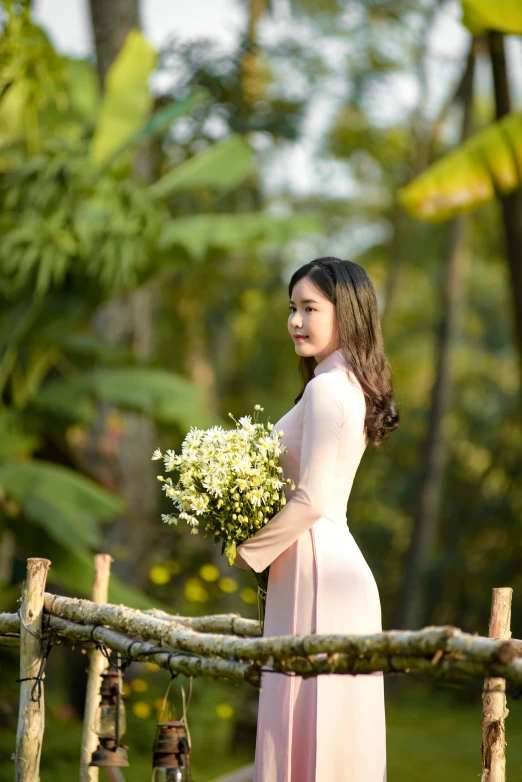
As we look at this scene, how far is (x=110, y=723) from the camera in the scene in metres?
3.29

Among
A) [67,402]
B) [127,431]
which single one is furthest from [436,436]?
[67,402]

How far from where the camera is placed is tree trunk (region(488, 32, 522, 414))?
7.80 metres

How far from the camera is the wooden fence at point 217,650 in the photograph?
2242 mm

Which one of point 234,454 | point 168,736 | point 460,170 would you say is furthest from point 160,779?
Result: point 460,170

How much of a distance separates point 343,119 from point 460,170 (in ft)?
34.1

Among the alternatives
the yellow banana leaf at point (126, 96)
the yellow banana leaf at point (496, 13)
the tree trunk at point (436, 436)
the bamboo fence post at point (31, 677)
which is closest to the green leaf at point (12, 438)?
the yellow banana leaf at point (126, 96)

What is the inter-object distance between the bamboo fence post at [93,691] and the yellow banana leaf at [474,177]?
3.87 metres

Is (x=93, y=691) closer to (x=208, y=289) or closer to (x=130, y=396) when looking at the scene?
(x=130, y=396)

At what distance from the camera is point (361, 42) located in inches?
605

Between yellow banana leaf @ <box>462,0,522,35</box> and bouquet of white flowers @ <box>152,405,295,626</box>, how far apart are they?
4.84m

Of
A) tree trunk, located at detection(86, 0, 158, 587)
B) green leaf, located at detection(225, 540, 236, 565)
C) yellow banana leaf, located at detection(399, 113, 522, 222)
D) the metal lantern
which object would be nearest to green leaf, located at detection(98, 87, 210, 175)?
yellow banana leaf, located at detection(399, 113, 522, 222)

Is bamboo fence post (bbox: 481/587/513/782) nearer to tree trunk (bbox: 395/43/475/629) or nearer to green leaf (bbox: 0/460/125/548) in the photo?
green leaf (bbox: 0/460/125/548)

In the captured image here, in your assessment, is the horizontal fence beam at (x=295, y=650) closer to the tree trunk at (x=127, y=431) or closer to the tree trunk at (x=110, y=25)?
the tree trunk at (x=127, y=431)

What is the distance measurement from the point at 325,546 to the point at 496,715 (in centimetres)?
115
